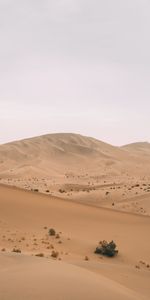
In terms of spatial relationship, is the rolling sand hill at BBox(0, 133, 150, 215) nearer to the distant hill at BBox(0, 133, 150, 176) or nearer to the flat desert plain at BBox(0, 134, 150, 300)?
the distant hill at BBox(0, 133, 150, 176)

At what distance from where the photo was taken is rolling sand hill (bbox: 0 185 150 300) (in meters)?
7.39

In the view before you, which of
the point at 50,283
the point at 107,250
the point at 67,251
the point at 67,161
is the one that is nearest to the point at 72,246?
the point at 67,251

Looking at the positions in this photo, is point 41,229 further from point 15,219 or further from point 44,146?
point 44,146

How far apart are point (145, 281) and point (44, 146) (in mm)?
89760

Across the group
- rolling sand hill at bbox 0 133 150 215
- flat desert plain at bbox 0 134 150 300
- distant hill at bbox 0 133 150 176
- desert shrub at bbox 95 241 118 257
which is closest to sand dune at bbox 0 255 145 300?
flat desert plain at bbox 0 134 150 300

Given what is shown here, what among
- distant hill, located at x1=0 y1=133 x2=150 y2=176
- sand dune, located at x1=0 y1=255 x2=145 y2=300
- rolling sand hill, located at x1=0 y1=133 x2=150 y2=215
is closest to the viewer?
sand dune, located at x1=0 y1=255 x2=145 y2=300

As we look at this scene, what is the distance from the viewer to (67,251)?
44.0ft

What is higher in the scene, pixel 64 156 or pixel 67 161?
pixel 64 156

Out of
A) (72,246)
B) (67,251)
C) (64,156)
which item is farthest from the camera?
(64,156)

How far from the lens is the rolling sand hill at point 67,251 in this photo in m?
7.39

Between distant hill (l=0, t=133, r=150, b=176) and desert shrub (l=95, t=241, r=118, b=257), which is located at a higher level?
distant hill (l=0, t=133, r=150, b=176)

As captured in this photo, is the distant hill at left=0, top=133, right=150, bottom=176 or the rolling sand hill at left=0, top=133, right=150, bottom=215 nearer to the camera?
the rolling sand hill at left=0, top=133, right=150, bottom=215

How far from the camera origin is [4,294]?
22.2 feet

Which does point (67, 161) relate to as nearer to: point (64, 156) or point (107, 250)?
point (64, 156)
